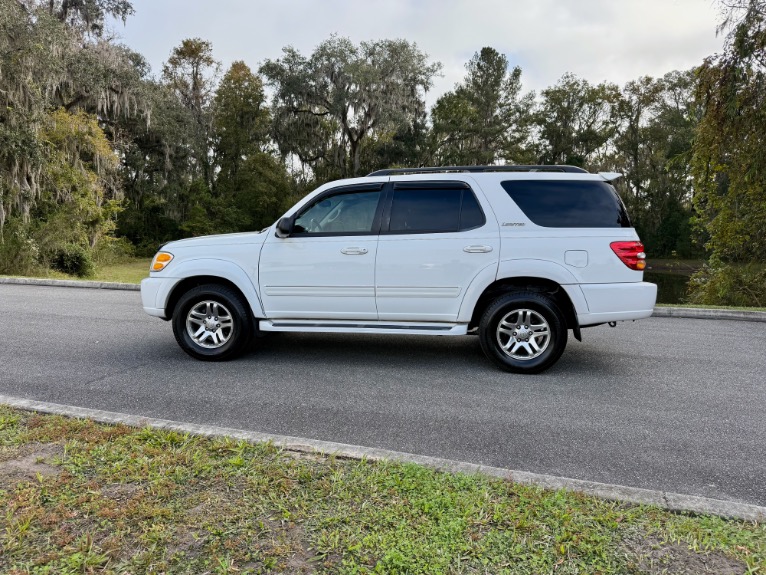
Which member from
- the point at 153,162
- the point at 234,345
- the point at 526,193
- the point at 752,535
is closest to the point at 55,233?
the point at 153,162

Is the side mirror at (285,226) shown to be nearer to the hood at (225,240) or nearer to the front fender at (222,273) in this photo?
the hood at (225,240)

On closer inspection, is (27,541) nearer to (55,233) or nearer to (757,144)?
(757,144)

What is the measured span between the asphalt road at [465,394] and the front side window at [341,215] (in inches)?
58.9

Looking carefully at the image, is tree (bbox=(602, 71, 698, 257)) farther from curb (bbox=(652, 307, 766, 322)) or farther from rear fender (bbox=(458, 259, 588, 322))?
rear fender (bbox=(458, 259, 588, 322))

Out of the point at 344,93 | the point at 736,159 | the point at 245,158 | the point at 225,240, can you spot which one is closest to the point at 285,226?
the point at 225,240

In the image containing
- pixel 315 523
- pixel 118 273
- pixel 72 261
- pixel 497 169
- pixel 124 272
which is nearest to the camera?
pixel 315 523

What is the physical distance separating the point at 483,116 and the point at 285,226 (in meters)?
39.3

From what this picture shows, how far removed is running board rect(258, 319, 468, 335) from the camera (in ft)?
18.2

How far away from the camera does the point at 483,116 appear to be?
137 ft

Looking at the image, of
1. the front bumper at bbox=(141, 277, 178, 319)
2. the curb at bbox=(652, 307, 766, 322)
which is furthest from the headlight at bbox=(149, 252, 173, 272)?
the curb at bbox=(652, 307, 766, 322)

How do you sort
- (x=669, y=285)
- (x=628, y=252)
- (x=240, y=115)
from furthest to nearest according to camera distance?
(x=240, y=115) < (x=669, y=285) < (x=628, y=252)

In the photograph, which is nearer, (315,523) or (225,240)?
(315,523)

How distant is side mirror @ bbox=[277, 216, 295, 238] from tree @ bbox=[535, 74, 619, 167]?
138ft

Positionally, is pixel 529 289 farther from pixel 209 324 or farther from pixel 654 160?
pixel 654 160
